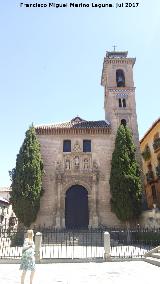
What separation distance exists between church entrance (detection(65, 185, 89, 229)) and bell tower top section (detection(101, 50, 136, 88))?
11.7m

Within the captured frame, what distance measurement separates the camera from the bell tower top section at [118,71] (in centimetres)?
3064

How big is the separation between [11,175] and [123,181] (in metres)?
9.78

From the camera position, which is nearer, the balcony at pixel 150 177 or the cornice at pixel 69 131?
the cornice at pixel 69 131

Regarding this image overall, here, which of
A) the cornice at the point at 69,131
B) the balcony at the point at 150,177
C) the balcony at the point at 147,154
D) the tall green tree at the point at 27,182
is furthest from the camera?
the balcony at the point at 147,154

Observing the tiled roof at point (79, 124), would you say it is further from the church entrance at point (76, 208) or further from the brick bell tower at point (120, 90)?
the church entrance at point (76, 208)

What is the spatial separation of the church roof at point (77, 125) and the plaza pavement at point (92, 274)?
1639 centimetres

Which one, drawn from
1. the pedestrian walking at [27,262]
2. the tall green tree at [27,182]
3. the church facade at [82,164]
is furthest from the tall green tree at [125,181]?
the pedestrian walking at [27,262]

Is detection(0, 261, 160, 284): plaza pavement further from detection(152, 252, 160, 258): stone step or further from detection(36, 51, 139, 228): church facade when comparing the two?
detection(36, 51, 139, 228): church facade

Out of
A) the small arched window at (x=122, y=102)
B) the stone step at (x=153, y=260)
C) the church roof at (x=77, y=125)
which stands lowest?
the stone step at (x=153, y=260)

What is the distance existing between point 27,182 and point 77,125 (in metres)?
8.09

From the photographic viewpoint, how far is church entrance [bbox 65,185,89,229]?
25031 mm

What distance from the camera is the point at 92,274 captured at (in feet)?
33.1

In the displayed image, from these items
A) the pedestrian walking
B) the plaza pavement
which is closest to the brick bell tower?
the plaza pavement

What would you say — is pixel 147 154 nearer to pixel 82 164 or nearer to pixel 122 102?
pixel 122 102
